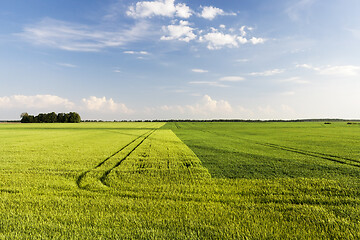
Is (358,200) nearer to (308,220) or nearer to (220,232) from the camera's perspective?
(308,220)

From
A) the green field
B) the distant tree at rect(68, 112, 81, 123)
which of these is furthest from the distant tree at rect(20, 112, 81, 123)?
the green field

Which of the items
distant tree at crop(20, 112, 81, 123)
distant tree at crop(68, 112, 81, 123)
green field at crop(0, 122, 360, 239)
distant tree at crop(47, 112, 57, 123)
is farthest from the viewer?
distant tree at crop(68, 112, 81, 123)

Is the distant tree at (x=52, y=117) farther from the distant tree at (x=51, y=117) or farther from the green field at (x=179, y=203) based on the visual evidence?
the green field at (x=179, y=203)

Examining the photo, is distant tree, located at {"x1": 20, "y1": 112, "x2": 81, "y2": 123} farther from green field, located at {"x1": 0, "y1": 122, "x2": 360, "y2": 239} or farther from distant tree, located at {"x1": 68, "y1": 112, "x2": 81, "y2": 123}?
green field, located at {"x1": 0, "y1": 122, "x2": 360, "y2": 239}

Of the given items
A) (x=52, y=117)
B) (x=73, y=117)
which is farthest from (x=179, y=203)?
(x=52, y=117)

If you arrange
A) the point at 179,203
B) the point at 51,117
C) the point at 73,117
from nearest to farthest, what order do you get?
the point at 179,203 < the point at 51,117 < the point at 73,117

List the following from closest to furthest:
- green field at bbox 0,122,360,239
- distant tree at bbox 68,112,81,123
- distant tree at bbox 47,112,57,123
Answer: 1. green field at bbox 0,122,360,239
2. distant tree at bbox 47,112,57,123
3. distant tree at bbox 68,112,81,123

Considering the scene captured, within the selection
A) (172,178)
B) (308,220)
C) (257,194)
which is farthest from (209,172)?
(308,220)

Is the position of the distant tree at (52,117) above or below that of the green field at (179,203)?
above

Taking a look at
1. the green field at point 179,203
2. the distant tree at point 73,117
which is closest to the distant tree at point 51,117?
the distant tree at point 73,117

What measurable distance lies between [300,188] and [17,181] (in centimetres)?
1242

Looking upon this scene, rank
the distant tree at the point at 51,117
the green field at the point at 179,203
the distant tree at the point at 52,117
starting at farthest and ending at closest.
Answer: the distant tree at the point at 52,117 → the distant tree at the point at 51,117 → the green field at the point at 179,203

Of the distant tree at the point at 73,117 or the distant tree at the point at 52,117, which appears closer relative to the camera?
the distant tree at the point at 52,117

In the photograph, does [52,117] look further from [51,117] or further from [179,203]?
[179,203]
